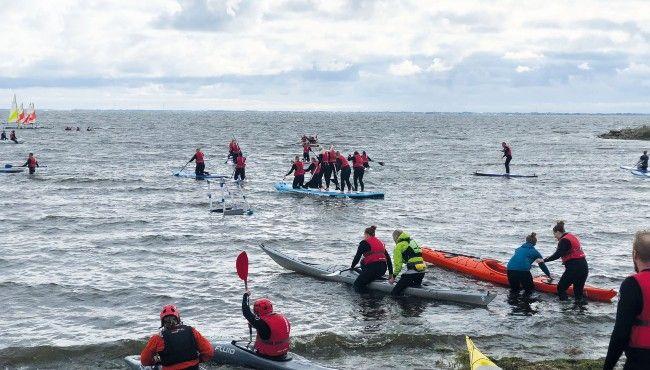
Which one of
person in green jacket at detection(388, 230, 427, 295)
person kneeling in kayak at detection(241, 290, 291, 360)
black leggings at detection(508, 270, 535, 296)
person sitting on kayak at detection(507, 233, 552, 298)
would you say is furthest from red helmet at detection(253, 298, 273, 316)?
black leggings at detection(508, 270, 535, 296)

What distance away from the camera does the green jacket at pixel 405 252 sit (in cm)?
1454

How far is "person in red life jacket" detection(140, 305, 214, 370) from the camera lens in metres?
8.11

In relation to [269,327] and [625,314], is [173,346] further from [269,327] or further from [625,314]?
[625,314]

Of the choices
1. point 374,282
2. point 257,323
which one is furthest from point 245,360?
point 374,282

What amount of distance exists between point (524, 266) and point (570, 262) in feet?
3.41

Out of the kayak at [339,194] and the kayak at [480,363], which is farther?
the kayak at [339,194]

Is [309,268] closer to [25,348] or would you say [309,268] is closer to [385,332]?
[385,332]

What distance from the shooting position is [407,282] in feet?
49.2

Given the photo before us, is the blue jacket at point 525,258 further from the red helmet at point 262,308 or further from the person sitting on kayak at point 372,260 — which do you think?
the red helmet at point 262,308

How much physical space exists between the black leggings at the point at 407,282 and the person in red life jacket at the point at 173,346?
736 centimetres

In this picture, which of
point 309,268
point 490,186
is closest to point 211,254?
point 309,268

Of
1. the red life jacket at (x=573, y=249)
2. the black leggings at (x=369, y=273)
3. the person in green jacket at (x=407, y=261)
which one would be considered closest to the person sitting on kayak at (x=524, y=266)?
the red life jacket at (x=573, y=249)

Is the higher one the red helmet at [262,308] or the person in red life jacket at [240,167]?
the person in red life jacket at [240,167]

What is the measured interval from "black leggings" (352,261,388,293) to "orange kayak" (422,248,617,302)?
3080mm
